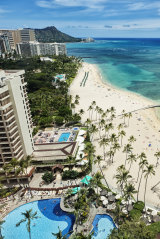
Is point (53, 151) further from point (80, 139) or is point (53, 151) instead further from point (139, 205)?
point (139, 205)

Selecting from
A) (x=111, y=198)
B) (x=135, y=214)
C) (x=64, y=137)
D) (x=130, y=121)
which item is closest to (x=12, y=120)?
(x=64, y=137)

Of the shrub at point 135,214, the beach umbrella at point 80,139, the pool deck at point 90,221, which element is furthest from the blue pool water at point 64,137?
the shrub at point 135,214

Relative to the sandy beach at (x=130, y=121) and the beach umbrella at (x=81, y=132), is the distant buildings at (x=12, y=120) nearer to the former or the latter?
the beach umbrella at (x=81, y=132)

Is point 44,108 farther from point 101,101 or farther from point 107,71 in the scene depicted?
point 107,71

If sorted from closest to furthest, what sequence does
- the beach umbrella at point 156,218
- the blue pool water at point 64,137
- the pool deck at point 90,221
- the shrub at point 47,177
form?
the pool deck at point 90,221, the beach umbrella at point 156,218, the shrub at point 47,177, the blue pool water at point 64,137

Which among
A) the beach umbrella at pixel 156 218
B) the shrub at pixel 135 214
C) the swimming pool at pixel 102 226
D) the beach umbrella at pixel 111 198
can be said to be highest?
the shrub at pixel 135 214
